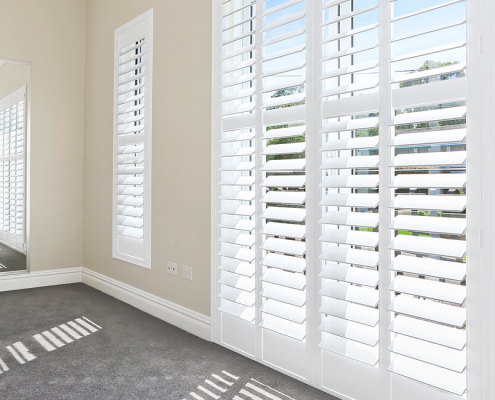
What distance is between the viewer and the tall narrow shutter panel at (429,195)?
167cm

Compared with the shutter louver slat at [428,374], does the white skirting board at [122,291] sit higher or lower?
lower

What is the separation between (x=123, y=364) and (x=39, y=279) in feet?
7.96

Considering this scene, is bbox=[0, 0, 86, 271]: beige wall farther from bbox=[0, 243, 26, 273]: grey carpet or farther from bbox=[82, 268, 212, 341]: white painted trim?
bbox=[82, 268, 212, 341]: white painted trim

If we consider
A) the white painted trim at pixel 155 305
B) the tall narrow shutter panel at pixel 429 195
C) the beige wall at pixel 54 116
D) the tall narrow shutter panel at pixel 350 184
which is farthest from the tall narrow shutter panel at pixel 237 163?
the beige wall at pixel 54 116

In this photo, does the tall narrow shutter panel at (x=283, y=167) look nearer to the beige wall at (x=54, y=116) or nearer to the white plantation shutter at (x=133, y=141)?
the white plantation shutter at (x=133, y=141)

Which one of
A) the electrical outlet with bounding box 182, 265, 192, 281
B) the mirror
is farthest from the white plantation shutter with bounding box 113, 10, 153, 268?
the mirror

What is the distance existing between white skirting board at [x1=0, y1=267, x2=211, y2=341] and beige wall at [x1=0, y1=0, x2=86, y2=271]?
11 cm

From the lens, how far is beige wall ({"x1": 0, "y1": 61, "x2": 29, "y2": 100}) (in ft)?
13.9

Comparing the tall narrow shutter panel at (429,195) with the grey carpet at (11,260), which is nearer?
the tall narrow shutter panel at (429,195)

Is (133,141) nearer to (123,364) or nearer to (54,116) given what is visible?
(54,116)

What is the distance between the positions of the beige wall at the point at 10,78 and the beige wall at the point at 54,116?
0.10 meters

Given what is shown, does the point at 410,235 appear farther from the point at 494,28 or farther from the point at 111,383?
the point at 111,383

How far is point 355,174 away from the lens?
6.83 ft

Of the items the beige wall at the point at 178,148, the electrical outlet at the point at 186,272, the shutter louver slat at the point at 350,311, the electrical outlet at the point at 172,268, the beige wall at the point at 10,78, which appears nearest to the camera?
the shutter louver slat at the point at 350,311
